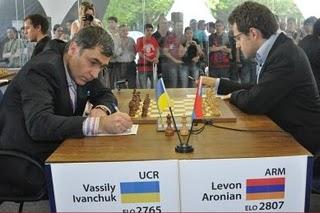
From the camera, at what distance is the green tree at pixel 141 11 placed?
8594mm

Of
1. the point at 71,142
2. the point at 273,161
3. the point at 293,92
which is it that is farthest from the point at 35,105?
the point at 293,92

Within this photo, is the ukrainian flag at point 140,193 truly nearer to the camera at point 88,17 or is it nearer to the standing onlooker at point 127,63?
the camera at point 88,17

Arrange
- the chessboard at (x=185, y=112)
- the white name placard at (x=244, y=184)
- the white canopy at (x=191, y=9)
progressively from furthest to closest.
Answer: the white canopy at (x=191, y=9) < the chessboard at (x=185, y=112) < the white name placard at (x=244, y=184)

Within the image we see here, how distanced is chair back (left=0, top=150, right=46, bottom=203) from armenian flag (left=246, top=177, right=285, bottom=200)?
99cm

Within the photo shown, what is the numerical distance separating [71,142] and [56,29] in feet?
24.5

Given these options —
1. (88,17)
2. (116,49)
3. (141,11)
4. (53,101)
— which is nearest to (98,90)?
(53,101)

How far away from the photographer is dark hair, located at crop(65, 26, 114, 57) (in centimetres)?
214

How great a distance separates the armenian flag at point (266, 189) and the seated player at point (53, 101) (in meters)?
0.65

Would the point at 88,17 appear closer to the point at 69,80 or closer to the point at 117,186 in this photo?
the point at 69,80

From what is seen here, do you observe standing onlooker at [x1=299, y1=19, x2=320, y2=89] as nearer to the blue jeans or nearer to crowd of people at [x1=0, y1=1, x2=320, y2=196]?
crowd of people at [x1=0, y1=1, x2=320, y2=196]

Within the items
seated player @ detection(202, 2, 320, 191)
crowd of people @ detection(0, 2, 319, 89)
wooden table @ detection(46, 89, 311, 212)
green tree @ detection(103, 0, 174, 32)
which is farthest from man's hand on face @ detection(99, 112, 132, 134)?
green tree @ detection(103, 0, 174, 32)

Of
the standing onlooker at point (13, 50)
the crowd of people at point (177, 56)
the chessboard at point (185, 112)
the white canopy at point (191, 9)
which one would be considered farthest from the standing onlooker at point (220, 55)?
the chessboard at point (185, 112)

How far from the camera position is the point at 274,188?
1.76 metres

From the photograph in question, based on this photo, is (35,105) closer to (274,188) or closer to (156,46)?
(274,188)
